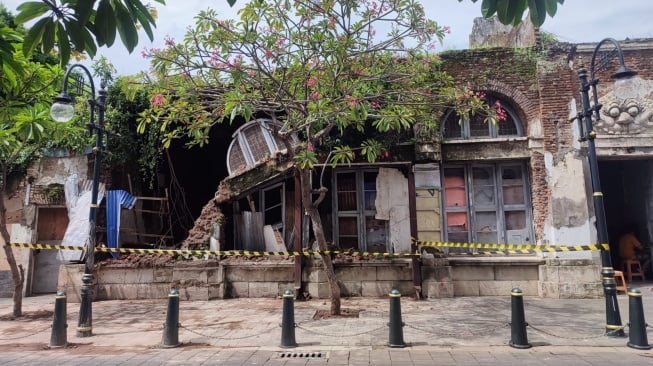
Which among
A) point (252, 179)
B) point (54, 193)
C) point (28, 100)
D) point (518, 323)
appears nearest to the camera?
point (28, 100)

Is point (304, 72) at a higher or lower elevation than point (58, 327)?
higher

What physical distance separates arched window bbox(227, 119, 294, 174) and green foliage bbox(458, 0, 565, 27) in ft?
32.1

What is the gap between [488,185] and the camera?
11992mm

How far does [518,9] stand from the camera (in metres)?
2.57

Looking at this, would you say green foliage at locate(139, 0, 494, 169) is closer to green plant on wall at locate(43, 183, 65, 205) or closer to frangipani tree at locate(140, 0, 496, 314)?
frangipani tree at locate(140, 0, 496, 314)

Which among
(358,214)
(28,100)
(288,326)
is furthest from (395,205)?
(28,100)

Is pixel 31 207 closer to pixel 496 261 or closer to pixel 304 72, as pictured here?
pixel 304 72

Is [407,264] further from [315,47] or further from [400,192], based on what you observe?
[315,47]

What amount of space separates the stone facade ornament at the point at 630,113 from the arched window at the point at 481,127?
6.57 ft

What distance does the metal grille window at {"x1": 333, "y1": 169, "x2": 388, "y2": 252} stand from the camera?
12062 millimetres

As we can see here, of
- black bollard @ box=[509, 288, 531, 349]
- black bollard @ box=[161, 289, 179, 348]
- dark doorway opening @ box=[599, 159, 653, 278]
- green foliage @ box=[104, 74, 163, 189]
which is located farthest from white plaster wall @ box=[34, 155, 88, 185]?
dark doorway opening @ box=[599, 159, 653, 278]

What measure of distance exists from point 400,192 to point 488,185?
2.54 meters

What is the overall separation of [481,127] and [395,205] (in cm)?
331

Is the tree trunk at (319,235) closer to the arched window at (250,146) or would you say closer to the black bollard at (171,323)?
the black bollard at (171,323)
